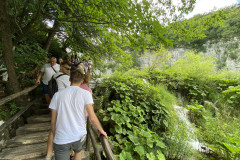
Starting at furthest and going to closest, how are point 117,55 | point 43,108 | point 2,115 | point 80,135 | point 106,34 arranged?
1. point 43,108
2. point 117,55
3. point 106,34
4. point 2,115
5. point 80,135

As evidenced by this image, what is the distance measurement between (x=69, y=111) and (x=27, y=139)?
8.09 feet

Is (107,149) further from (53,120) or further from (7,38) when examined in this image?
(7,38)

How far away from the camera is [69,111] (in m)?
1.15

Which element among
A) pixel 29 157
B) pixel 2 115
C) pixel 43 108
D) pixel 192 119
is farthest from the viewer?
pixel 192 119

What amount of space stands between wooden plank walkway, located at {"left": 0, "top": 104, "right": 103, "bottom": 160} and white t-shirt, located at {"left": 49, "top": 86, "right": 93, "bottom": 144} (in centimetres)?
136

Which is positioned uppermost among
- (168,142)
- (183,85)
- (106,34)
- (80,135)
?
(106,34)

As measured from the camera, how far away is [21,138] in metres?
2.51

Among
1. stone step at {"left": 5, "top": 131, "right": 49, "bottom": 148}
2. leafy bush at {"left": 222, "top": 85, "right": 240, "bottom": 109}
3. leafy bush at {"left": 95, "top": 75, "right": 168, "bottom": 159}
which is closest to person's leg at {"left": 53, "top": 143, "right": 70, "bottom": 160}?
leafy bush at {"left": 95, "top": 75, "right": 168, "bottom": 159}

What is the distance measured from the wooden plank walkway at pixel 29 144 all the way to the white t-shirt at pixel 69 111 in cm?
136

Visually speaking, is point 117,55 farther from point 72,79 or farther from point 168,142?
point 168,142

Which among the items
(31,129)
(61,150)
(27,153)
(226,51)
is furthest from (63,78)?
(226,51)

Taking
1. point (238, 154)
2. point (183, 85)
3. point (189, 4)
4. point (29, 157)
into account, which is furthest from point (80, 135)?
point (183, 85)

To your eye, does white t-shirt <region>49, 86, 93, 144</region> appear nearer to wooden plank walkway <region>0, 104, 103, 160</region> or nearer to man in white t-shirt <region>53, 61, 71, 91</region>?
man in white t-shirt <region>53, 61, 71, 91</region>

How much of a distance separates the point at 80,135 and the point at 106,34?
9.98 feet
